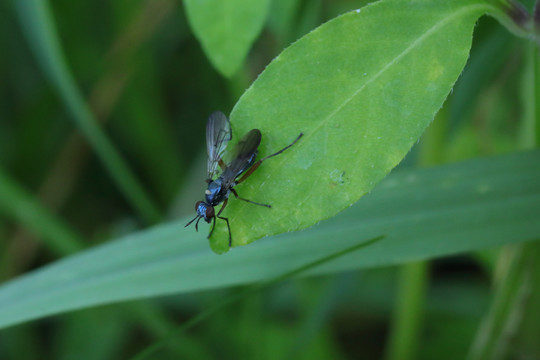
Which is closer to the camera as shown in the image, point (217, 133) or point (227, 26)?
point (227, 26)

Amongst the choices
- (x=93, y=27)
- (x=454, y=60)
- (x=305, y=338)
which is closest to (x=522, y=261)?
(x=454, y=60)

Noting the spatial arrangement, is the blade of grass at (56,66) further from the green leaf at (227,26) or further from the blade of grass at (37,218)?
the green leaf at (227,26)

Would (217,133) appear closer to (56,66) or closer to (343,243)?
(343,243)

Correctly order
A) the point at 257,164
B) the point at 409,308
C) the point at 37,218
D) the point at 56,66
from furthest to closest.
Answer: the point at 37,218 < the point at 56,66 < the point at 409,308 < the point at 257,164

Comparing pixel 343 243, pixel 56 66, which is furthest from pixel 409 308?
pixel 56 66

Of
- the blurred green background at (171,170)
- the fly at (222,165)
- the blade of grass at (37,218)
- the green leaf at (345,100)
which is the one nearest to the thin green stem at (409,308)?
the blurred green background at (171,170)

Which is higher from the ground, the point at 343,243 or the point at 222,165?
the point at 222,165

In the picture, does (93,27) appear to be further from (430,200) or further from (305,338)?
(430,200)
